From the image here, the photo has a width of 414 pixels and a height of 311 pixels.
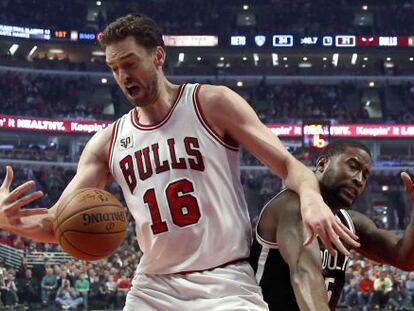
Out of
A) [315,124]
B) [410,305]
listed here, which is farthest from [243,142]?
[315,124]

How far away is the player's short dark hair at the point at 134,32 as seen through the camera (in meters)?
3.75

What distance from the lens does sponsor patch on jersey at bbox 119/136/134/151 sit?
13.0ft

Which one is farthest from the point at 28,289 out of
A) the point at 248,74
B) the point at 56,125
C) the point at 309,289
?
the point at 248,74

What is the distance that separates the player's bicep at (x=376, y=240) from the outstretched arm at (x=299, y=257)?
2.42 feet

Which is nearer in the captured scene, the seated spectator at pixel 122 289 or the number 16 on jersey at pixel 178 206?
the number 16 on jersey at pixel 178 206

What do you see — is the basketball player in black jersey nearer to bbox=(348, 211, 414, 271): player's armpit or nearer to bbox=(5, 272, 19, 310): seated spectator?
bbox=(348, 211, 414, 271): player's armpit

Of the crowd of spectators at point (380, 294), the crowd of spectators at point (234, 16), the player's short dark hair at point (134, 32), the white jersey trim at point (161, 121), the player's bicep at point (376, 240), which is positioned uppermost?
the crowd of spectators at point (234, 16)

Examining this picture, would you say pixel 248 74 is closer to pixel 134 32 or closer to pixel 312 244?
pixel 134 32

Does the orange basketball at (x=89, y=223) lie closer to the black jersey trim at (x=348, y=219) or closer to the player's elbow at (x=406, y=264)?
the black jersey trim at (x=348, y=219)

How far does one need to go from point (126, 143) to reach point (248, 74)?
123 ft

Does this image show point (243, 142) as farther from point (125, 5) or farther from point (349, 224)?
point (125, 5)

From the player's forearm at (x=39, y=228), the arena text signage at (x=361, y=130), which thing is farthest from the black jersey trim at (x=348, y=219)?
the arena text signage at (x=361, y=130)

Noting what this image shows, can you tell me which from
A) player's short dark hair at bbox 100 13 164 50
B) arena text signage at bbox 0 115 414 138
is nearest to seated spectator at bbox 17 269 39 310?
player's short dark hair at bbox 100 13 164 50

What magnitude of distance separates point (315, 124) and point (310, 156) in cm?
205
